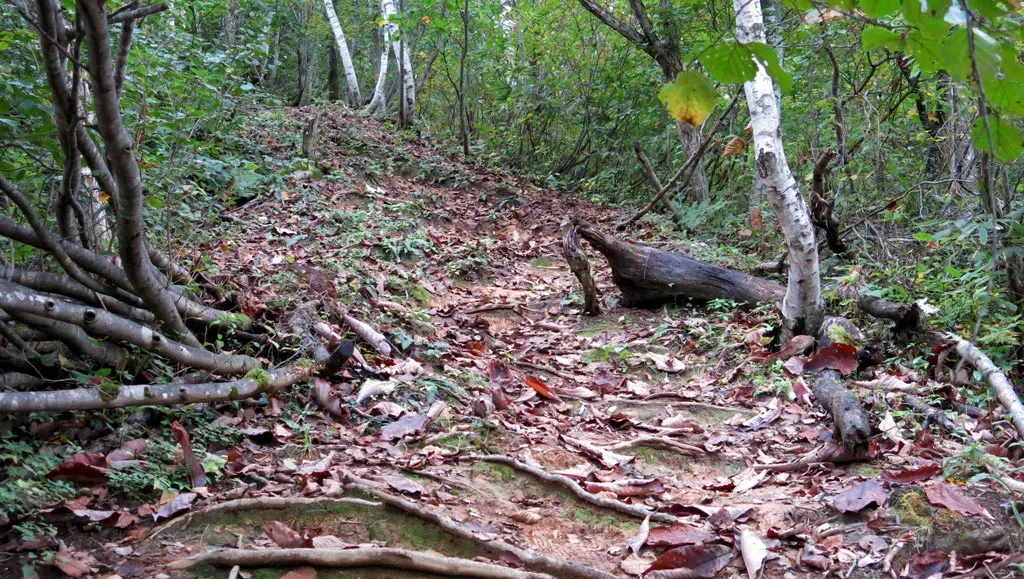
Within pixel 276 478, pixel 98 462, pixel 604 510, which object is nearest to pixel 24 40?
pixel 98 462

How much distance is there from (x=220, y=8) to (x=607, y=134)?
738 cm

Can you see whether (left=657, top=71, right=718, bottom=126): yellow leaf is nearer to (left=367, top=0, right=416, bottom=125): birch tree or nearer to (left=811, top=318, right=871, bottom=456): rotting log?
(left=811, top=318, right=871, bottom=456): rotting log

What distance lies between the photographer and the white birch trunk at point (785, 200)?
5227 millimetres

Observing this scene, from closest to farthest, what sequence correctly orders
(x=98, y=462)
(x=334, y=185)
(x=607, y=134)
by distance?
(x=98, y=462)
(x=334, y=185)
(x=607, y=134)

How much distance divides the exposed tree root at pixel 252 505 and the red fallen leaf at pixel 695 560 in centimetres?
117

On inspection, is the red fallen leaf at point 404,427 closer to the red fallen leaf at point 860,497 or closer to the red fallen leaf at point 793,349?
the red fallen leaf at point 860,497

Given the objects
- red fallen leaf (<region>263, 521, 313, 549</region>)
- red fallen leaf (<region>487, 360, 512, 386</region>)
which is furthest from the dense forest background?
red fallen leaf (<region>487, 360, 512, 386</region>)

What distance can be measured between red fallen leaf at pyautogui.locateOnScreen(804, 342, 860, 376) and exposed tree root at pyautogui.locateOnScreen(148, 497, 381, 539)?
353 centimetres

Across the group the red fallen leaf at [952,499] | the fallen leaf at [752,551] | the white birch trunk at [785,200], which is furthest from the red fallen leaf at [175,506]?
the white birch trunk at [785,200]

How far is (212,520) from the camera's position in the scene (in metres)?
2.55

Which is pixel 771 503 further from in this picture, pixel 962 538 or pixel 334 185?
pixel 334 185

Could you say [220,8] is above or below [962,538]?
above

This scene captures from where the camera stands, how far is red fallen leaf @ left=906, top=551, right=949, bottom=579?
2418 millimetres

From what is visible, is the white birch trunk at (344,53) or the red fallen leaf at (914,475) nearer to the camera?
the red fallen leaf at (914,475)
